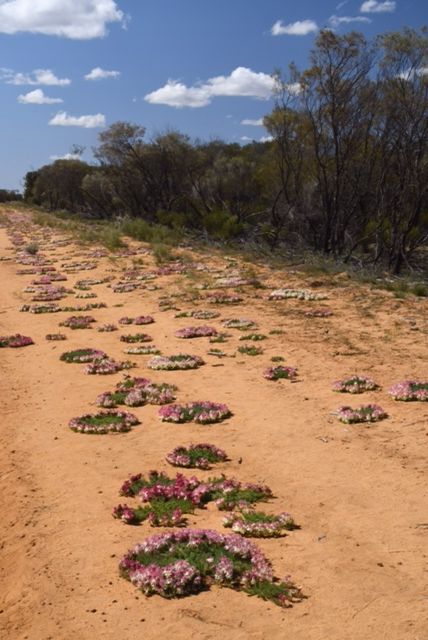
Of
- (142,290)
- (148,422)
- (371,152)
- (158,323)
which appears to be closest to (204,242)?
(371,152)

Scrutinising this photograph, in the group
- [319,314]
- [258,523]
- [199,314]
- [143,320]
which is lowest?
[258,523]

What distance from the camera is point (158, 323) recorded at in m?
18.6

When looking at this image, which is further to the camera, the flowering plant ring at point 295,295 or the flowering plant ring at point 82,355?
the flowering plant ring at point 295,295

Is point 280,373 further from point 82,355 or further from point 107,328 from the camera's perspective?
point 107,328

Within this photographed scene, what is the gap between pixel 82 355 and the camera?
48.4ft

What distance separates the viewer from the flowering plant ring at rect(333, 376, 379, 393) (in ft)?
36.8

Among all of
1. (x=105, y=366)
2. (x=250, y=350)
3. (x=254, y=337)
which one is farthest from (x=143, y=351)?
(x=254, y=337)

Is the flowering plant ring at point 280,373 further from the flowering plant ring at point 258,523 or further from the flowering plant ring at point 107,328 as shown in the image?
the flowering plant ring at point 107,328

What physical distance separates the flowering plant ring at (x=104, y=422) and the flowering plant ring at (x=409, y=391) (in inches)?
175

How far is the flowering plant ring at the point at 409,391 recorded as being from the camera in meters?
10.5

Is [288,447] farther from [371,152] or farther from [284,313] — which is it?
[371,152]

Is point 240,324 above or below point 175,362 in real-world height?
above

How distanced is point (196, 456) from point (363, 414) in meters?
2.94

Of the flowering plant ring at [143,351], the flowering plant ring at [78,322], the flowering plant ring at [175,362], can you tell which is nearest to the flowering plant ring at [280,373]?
the flowering plant ring at [175,362]
